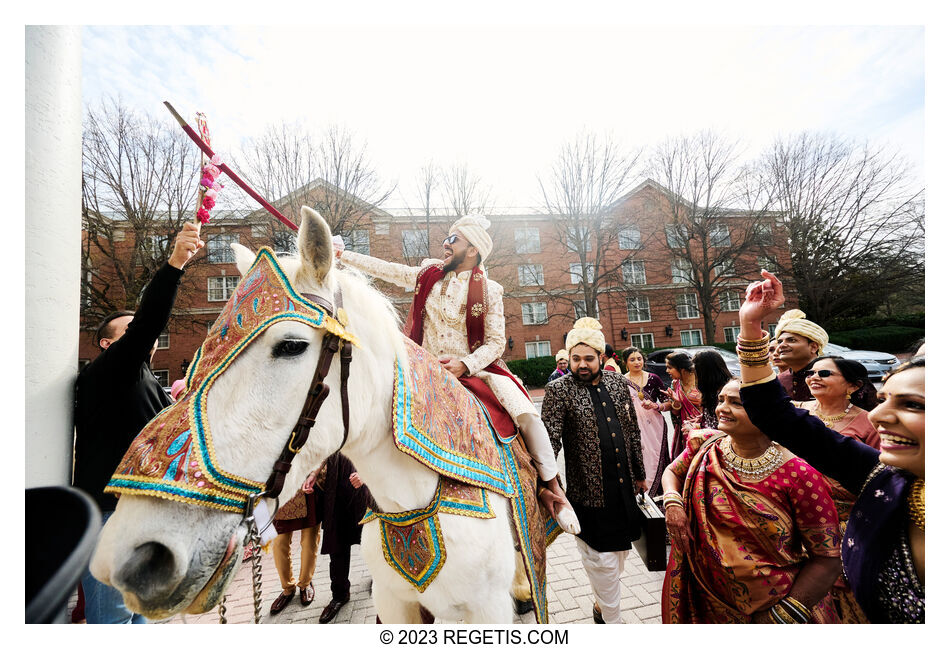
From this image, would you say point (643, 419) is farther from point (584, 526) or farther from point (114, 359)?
point (114, 359)

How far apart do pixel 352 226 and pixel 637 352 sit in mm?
10276

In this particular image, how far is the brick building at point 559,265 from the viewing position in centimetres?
1184

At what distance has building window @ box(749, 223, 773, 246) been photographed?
11720 millimetres

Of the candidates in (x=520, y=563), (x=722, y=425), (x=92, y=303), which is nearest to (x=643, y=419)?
(x=722, y=425)

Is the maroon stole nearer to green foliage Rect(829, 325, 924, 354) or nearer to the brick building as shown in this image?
the brick building

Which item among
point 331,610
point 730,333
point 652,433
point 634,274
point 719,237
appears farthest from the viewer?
point 730,333

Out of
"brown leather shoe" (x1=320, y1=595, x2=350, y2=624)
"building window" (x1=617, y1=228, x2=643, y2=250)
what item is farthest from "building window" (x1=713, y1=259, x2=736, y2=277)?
"brown leather shoe" (x1=320, y1=595, x2=350, y2=624)

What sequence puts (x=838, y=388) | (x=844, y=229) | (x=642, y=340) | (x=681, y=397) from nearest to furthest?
(x=838, y=388), (x=681, y=397), (x=844, y=229), (x=642, y=340)

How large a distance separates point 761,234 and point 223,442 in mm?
15609

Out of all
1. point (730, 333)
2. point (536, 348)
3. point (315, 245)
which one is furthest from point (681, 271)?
point (315, 245)

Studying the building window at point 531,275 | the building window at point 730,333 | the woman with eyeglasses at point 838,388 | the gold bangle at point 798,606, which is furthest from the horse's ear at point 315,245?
the building window at point 730,333

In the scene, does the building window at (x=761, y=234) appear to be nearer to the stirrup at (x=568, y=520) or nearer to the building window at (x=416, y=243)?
the building window at (x=416, y=243)

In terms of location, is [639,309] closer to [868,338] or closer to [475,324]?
[868,338]

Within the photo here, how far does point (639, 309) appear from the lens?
20.9 m
